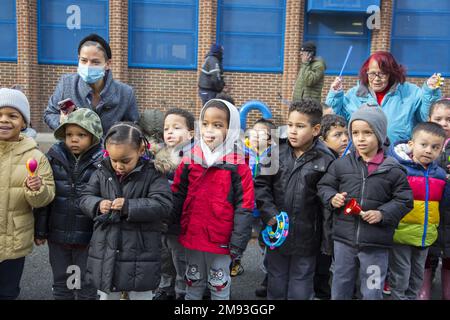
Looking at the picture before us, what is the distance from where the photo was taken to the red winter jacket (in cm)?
301

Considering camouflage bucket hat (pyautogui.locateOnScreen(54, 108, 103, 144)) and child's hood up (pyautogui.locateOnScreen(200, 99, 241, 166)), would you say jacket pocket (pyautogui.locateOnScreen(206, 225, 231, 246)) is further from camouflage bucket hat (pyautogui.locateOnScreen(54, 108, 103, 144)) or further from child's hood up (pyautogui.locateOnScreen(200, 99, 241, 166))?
camouflage bucket hat (pyautogui.locateOnScreen(54, 108, 103, 144))

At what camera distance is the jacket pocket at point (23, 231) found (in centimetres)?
294

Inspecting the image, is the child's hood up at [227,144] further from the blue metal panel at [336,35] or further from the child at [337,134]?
the blue metal panel at [336,35]

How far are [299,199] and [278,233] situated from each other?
0.30 m

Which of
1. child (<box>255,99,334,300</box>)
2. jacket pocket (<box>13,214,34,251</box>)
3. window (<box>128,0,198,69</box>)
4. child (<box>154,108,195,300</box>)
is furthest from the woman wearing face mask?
window (<box>128,0,198,69</box>)

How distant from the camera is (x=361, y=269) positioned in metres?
3.02

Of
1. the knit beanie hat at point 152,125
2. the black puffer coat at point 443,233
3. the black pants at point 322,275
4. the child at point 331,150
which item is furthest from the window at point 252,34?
the black puffer coat at point 443,233

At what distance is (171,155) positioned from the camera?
Result: 10.0 feet

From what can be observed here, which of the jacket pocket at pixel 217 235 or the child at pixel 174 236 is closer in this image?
the jacket pocket at pixel 217 235

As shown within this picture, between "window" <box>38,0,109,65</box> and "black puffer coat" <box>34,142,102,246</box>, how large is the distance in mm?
8711

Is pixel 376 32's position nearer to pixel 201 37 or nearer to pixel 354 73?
pixel 354 73

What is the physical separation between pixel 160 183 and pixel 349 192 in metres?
1.29

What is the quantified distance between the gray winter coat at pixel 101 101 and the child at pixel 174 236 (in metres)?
0.40

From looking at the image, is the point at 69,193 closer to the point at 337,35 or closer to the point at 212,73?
the point at 212,73
